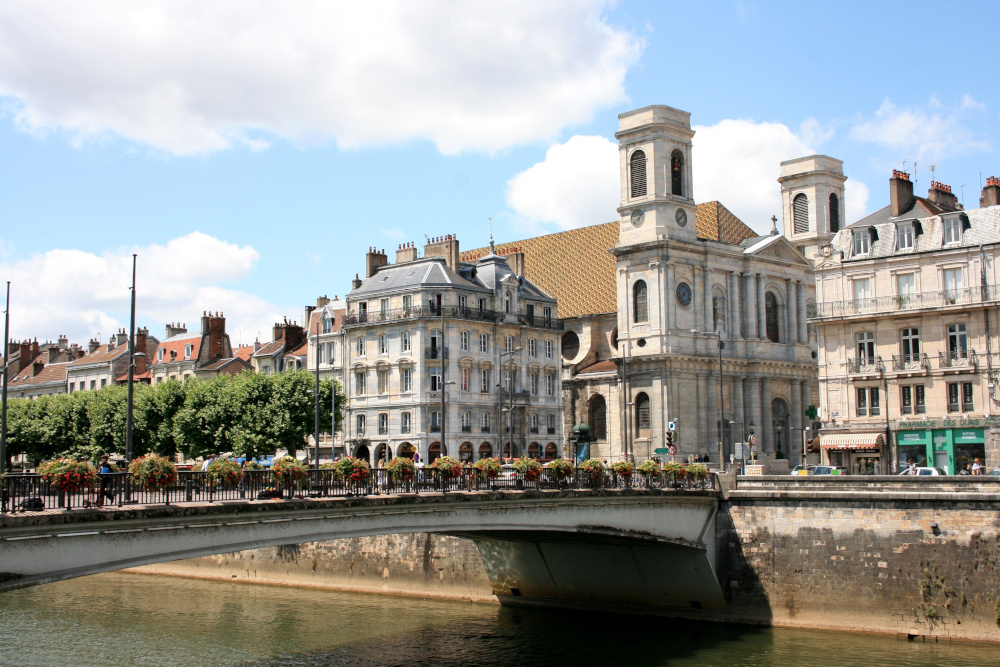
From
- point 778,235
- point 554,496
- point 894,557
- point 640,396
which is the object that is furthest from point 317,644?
point 778,235

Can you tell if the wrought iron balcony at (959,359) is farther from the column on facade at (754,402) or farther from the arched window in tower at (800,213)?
the arched window in tower at (800,213)

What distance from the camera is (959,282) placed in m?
49.3

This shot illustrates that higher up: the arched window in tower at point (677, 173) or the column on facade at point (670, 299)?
the arched window in tower at point (677, 173)

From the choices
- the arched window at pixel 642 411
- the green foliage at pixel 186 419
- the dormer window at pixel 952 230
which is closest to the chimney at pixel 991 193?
the dormer window at pixel 952 230

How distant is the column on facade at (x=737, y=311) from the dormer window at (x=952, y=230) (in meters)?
25.4

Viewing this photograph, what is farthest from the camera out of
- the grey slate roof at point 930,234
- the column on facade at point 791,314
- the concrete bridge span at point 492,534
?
the column on facade at point 791,314

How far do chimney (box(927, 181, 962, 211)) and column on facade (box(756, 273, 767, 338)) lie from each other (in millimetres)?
19714

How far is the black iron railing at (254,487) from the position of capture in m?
20.1

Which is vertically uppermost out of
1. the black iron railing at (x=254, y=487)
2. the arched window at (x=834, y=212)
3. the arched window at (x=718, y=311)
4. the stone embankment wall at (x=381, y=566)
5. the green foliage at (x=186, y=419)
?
the arched window at (x=834, y=212)

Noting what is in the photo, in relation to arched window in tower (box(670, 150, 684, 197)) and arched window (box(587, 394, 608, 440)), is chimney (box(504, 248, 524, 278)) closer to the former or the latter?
arched window (box(587, 394, 608, 440))

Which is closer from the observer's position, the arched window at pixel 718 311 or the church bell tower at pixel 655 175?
the church bell tower at pixel 655 175

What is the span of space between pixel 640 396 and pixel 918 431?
25185 millimetres

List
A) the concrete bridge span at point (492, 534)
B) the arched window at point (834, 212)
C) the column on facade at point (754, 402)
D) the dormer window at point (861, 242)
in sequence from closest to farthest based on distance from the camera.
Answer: the concrete bridge span at point (492, 534), the dormer window at point (861, 242), the column on facade at point (754, 402), the arched window at point (834, 212)

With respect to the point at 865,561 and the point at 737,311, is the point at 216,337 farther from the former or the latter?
the point at 865,561
